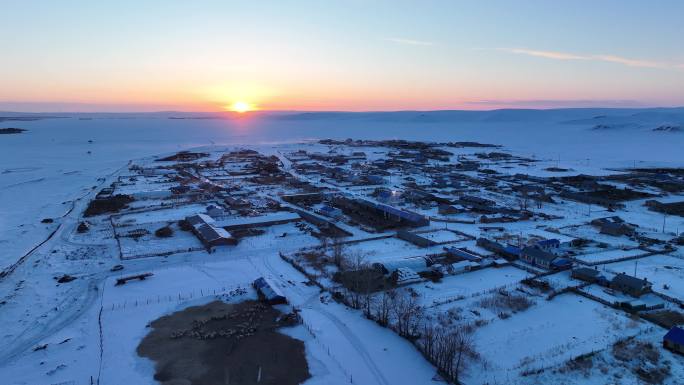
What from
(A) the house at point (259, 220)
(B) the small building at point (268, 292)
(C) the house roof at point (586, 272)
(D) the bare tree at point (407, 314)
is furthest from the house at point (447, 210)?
(B) the small building at point (268, 292)

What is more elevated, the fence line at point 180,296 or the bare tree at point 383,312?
the bare tree at point 383,312

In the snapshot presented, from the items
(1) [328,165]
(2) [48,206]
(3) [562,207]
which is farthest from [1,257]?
(1) [328,165]

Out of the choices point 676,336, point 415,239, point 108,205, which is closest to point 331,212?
point 415,239

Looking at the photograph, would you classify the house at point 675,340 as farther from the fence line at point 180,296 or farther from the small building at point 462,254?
the fence line at point 180,296

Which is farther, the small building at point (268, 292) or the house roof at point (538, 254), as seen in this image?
the house roof at point (538, 254)

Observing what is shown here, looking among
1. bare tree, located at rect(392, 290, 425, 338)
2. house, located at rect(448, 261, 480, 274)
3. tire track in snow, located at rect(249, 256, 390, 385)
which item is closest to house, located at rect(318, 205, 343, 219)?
tire track in snow, located at rect(249, 256, 390, 385)

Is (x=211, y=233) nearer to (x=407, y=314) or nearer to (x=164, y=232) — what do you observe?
(x=164, y=232)

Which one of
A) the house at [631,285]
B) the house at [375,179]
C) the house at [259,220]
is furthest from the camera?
the house at [375,179]
